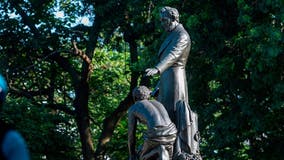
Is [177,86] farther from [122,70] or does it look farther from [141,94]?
[122,70]

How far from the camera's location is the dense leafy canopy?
15.7 metres

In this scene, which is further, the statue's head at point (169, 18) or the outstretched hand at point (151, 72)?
the statue's head at point (169, 18)

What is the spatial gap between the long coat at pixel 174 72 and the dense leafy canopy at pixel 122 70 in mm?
Result: 5930

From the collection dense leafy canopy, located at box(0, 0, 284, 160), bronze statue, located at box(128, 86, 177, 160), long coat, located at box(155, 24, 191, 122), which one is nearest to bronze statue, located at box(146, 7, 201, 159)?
long coat, located at box(155, 24, 191, 122)

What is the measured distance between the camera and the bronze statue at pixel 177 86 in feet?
28.1

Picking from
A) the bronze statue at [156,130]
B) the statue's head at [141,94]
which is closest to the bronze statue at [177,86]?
the bronze statue at [156,130]

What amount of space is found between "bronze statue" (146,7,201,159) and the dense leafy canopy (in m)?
5.91

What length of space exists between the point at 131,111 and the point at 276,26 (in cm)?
717

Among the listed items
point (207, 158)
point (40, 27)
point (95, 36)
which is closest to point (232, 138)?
point (207, 158)

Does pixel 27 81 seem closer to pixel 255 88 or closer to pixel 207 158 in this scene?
pixel 207 158

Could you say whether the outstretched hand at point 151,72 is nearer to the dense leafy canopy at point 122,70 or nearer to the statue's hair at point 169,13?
the statue's hair at point 169,13

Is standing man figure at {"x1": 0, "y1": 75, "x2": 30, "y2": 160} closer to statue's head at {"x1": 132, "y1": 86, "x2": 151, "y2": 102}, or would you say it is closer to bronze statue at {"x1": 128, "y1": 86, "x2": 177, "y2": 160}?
bronze statue at {"x1": 128, "y1": 86, "x2": 177, "y2": 160}

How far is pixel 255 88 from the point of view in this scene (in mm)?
15812

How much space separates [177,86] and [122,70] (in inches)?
639
